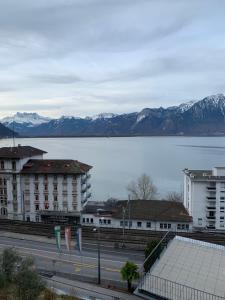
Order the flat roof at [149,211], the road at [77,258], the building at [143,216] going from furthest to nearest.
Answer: the flat roof at [149,211] → the building at [143,216] → the road at [77,258]

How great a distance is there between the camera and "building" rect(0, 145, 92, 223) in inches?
2185

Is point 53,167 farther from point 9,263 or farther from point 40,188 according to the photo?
point 9,263

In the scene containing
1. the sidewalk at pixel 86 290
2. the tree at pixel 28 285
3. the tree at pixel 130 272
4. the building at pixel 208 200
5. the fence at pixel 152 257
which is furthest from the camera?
the building at pixel 208 200

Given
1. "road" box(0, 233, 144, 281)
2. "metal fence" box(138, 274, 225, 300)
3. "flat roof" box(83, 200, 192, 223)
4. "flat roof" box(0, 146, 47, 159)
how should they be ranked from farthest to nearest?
"flat roof" box(0, 146, 47, 159) → "flat roof" box(83, 200, 192, 223) → "road" box(0, 233, 144, 281) → "metal fence" box(138, 274, 225, 300)

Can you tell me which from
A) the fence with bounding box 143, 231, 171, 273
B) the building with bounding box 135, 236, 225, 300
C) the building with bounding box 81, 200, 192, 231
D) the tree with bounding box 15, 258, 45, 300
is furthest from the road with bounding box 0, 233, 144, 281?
the tree with bounding box 15, 258, 45, 300

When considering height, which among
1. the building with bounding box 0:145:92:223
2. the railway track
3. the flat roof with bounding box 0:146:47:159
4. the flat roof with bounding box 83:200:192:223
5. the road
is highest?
the flat roof with bounding box 0:146:47:159

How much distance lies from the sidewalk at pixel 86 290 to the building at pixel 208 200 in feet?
80.5

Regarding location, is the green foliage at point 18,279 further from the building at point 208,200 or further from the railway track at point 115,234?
the building at point 208,200

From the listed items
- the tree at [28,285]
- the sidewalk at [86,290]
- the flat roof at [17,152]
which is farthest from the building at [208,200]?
the tree at [28,285]

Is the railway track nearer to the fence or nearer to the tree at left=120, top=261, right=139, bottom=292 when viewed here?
the fence

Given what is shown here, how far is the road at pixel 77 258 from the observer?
117 ft

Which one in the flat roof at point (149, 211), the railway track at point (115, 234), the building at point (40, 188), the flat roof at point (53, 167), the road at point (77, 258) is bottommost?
the road at point (77, 258)

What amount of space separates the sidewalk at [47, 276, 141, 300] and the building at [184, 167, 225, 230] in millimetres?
24529

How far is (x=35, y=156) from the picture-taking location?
2405 inches
